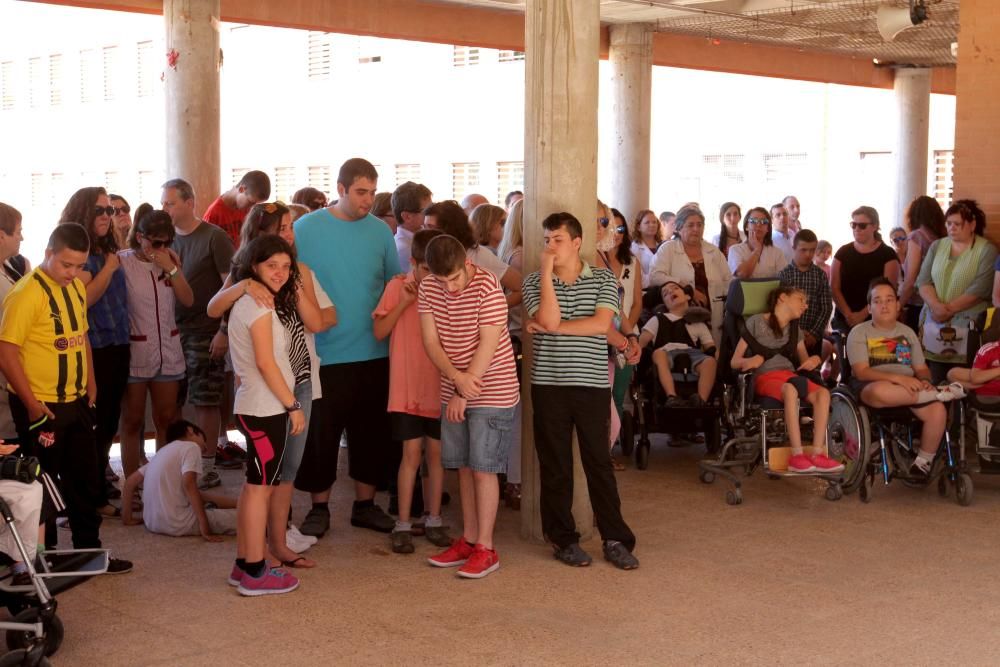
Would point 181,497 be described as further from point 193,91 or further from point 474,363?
point 193,91

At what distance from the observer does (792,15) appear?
15359mm

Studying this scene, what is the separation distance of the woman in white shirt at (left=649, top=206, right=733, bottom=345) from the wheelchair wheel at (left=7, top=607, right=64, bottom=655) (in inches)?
205

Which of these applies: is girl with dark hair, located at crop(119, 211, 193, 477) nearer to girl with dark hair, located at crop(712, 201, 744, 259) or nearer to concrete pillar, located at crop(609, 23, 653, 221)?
girl with dark hair, located at crop(712, 201, 744, 259)

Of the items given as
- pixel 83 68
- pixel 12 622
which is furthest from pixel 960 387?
pixel 83 68

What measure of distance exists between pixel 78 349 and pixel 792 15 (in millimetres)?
11872

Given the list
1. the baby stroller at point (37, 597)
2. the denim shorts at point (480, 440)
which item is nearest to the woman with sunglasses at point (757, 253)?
the denim shorts at point (480, 440)

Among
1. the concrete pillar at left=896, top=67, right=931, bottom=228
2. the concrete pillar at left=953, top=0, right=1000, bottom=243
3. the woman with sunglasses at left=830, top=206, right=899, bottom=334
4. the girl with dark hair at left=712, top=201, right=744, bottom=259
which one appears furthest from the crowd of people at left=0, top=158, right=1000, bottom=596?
the concrete pillar at left=896, top=67, right=931, bottom=228

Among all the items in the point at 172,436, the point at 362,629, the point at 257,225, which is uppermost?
the point at 257,225

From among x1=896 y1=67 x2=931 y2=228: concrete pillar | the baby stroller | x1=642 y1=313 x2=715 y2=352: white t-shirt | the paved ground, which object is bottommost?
the paved ground

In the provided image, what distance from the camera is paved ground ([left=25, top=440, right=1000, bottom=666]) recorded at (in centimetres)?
465

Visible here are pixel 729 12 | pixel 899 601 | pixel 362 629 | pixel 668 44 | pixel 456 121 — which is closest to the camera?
pixel 362 629

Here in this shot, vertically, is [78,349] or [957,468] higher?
[78,349]

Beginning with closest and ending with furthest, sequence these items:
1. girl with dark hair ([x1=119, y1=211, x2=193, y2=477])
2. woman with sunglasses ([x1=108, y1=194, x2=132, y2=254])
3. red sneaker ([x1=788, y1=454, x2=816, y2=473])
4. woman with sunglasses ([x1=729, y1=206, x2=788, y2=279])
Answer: girl with dark hair ([x1=119, y1=211, x2=193, y2=477]), red sneaker ([x1=788, y1=454, x2=816, y2=473]), woman with sunglasses ([x1=108, y1=194, x2=132, y2=254]), woman with sunglasses ([x1=729, y1=206, x2=788, y2=279])

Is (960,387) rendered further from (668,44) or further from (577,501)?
(668,44)
